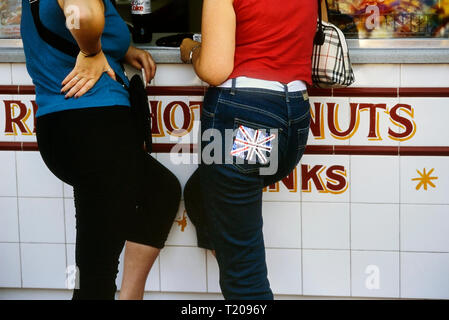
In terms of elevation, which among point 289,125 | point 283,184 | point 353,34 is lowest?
point 283,184

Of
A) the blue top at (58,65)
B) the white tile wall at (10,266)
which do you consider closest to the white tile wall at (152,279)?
the white tile wall at (10,266)

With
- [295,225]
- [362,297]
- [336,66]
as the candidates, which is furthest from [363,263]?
[336,66]

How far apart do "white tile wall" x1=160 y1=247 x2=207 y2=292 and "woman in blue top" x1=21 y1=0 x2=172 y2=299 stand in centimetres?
83

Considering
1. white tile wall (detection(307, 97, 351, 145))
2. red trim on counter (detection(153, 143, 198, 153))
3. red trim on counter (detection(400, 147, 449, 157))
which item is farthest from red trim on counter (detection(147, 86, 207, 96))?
red trim on counter (detection(400, 147, 449, 157))

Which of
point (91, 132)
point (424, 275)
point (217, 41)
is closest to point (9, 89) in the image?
point (91, 132)

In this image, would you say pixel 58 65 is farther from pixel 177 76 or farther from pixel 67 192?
pixel 67 192

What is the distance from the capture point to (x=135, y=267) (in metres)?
2.86

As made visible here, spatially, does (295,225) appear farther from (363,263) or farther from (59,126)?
(59,126)

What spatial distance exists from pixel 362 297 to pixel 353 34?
4.07 feet

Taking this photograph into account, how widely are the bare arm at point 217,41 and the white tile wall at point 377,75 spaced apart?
910 millimetres

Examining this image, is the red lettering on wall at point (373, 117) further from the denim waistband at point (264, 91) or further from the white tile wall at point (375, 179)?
the denim waistband at point (264, 91)

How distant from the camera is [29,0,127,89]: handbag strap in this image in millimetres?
2092

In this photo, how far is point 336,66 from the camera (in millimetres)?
2531
